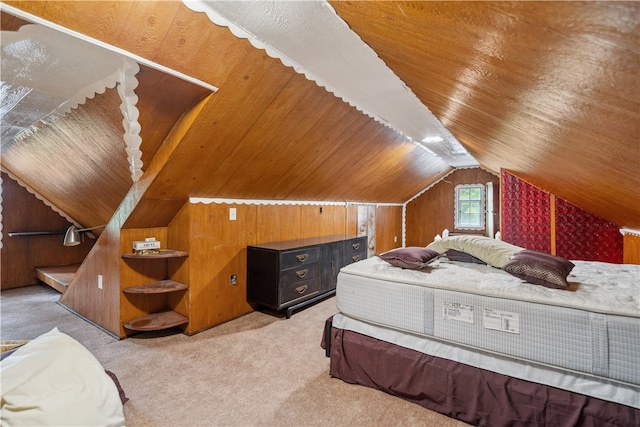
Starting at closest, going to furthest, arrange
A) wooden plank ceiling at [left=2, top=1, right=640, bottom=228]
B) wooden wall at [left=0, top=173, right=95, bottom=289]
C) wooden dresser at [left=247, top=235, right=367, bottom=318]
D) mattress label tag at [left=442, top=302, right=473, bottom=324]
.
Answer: wooden plank ceiling at [left=2, top=1, right=640, bottom=228] < mattress label tag at [left=442, top=302, right=473, bottom=324] < wooden dresser at [left=247, top=235, right=367, bottom=318] < wooden wall at [left=0, top=173, right=95, bottom=289]

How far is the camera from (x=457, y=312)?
5.65ft

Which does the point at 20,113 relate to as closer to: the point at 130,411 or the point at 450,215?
the point at 130,411

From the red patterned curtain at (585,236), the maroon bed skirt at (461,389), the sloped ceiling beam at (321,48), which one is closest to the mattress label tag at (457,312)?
the maroon bed skirt at (461,389)

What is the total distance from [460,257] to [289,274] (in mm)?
1702

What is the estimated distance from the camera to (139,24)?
1.42 meters

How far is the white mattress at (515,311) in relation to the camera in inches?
54.0

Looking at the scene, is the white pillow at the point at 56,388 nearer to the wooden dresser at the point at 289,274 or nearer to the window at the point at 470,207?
the wooden dresser at the point at 289,274

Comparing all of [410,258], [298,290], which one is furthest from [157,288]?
[410,258]

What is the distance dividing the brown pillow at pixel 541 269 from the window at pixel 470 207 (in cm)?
541

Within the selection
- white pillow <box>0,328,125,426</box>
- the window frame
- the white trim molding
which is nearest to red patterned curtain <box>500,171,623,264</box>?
the white trim molding

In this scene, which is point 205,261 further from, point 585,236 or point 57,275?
point 585,236

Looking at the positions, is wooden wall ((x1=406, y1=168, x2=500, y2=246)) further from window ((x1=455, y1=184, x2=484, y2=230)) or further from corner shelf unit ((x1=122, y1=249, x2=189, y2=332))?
corner shelf unit ((x1=122, y1=249, x2=189, y2=332))

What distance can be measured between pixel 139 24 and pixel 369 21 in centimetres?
108

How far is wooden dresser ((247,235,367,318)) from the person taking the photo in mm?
3176
